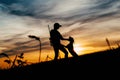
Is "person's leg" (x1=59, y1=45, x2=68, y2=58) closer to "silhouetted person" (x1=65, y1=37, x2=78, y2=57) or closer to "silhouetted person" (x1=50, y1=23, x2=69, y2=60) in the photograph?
"silhouetted person" (x1=50, y1=23, x2=69, y2=60)

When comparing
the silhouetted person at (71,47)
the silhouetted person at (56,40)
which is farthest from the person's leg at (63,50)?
the silhouetted person at (71,47)

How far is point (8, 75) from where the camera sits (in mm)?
13242

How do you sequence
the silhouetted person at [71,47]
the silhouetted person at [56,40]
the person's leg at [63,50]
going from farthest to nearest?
the silhouetted person at [71,47] < the person's leg at [63,50] < the silhouetted person at [56,40]

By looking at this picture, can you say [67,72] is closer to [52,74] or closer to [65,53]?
[52,74]

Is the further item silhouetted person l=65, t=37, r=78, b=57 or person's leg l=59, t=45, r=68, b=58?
silhouetted person l=65, t=37, r=78, b=57

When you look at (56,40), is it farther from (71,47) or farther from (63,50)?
(71,47)

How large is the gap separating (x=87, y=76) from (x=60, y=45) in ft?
20.1

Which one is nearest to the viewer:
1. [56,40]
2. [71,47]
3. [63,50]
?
[56,40]

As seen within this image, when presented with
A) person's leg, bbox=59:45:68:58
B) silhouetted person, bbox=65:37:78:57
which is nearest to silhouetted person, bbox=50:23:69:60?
person's leg, bbox=59:45:68:58

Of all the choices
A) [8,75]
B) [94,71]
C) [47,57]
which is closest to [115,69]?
[94,71]

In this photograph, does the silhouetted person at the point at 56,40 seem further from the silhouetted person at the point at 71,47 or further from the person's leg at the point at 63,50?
the silhouetted person at the point at 71,47

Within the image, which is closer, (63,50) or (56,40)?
(56,40)

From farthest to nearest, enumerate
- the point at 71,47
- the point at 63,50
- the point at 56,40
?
1. the point at 71,47
2. the point at 63,50
3. the point at 56,40

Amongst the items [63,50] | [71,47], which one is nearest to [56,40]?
[63,50]
